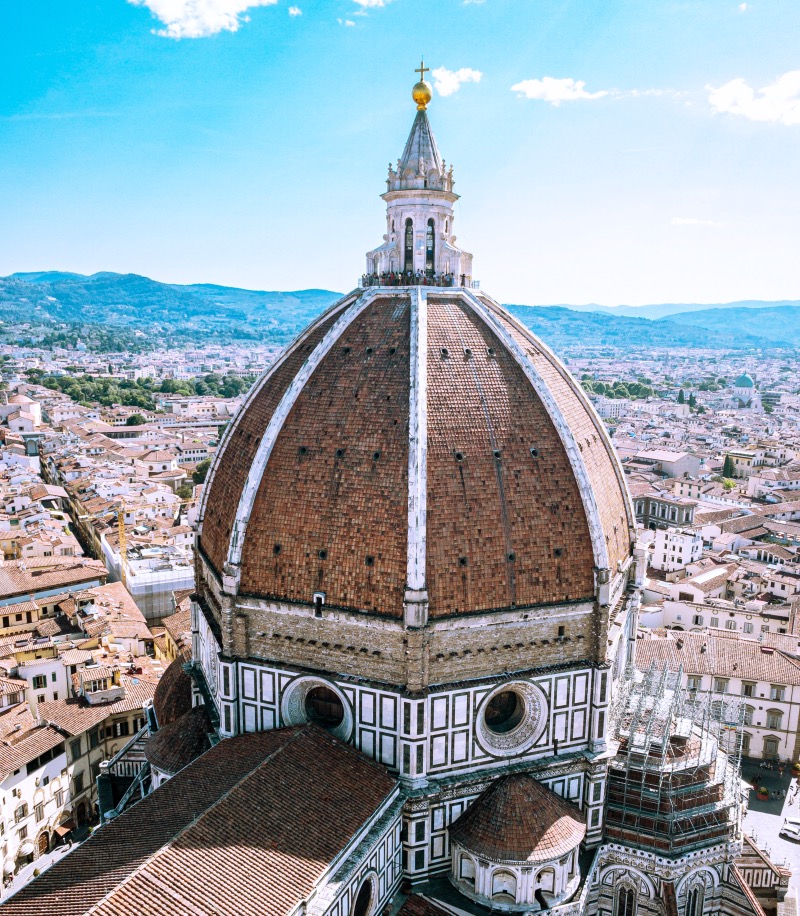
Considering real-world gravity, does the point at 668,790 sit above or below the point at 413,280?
below

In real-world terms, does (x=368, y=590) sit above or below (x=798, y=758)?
above

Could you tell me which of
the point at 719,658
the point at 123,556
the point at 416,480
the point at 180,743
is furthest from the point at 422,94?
the point at 123,556

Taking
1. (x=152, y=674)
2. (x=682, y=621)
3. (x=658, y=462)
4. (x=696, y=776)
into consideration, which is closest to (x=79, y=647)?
(x=152, y=674)

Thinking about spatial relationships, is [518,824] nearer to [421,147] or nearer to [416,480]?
[416,480]

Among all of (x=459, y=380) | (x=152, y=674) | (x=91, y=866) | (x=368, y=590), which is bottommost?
(x=152, y=674)

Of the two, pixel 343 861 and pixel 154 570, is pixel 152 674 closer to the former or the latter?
pixel 154 570

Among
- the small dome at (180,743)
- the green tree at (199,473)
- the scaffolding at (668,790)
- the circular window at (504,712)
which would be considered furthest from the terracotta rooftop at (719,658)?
the green tree at (199,473)
